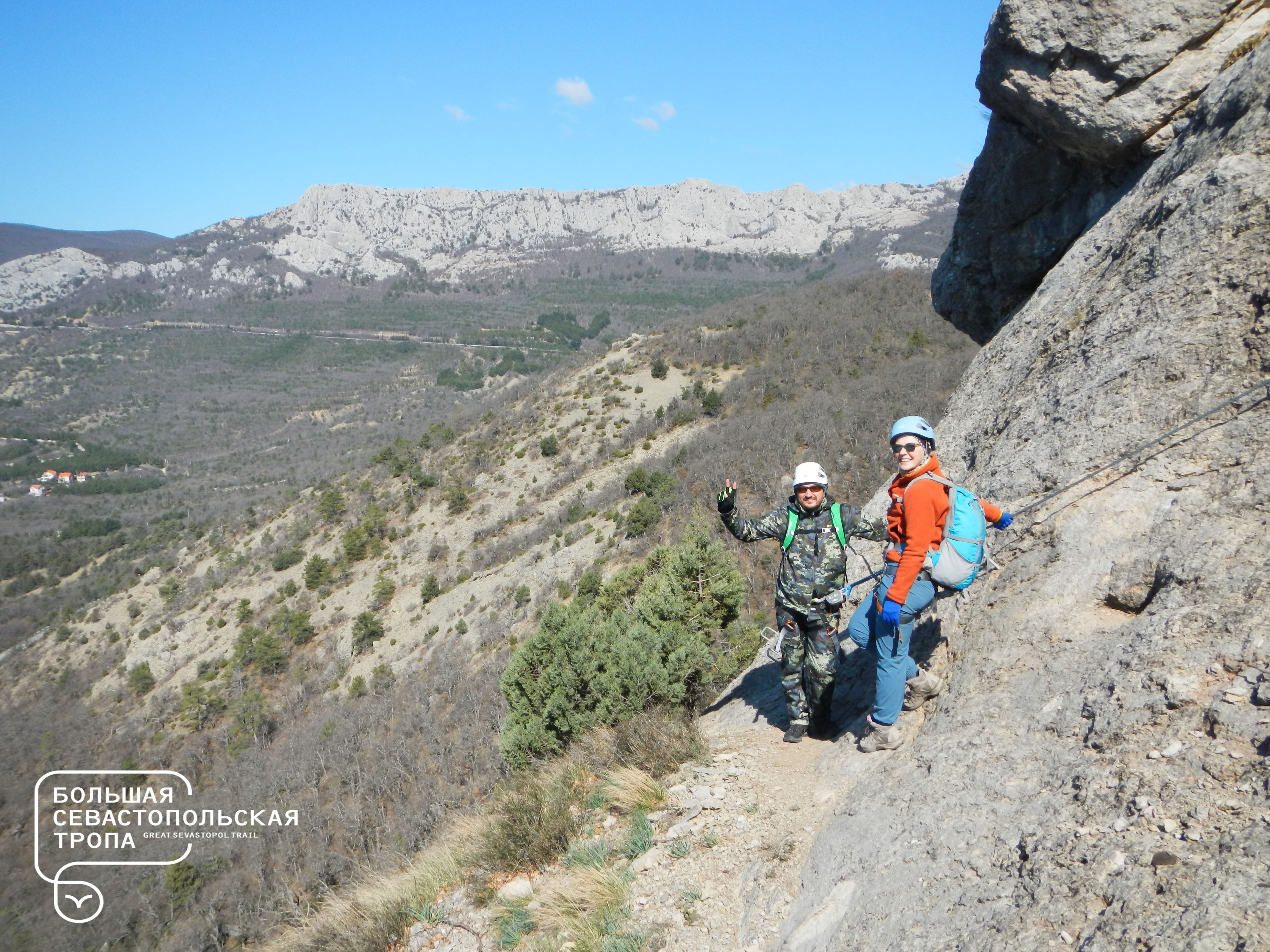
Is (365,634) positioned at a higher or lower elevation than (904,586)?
lower

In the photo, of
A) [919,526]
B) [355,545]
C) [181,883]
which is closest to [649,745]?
[919,526]

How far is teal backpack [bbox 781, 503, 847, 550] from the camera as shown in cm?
423

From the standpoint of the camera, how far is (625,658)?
254 inches

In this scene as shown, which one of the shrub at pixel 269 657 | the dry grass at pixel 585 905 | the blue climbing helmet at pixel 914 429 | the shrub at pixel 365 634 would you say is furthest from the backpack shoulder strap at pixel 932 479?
the shrub at pixel 269 657

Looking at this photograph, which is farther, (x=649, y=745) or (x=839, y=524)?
(x=649, y=745)

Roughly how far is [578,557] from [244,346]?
380 ft

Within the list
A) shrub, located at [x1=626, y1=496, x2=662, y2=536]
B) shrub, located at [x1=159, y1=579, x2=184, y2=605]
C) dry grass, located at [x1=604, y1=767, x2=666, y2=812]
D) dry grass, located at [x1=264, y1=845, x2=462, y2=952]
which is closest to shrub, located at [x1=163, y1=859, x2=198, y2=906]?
shrub, located at [x1=626, y1=496, x2=662, y2=536]

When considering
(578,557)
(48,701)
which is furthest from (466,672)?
(48,701)

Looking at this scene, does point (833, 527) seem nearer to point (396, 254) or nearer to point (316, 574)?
point (316, 574)

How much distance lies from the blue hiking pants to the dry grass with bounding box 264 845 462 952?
319 centimetres

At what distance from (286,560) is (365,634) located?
917 centimetres

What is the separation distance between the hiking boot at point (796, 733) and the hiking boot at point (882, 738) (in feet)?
2.07

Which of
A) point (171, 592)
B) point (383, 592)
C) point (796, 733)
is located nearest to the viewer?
point (796, 733)

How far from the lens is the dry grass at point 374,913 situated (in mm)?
4594
